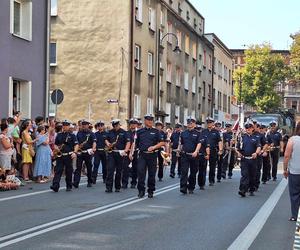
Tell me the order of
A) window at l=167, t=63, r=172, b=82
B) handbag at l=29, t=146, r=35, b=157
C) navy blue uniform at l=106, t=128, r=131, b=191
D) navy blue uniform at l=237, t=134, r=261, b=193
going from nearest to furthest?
navy blue uniform at l=237, t=134, r=261, b=193 → navy blue uniform at l=106, t=128, r=131, b=191 → handbag at l=29, t=146, r=35, b=157 → window at l=167, t=63, r=172, b=82

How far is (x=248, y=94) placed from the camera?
214 feet

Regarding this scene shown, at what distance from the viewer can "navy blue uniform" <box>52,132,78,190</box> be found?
14828 mm

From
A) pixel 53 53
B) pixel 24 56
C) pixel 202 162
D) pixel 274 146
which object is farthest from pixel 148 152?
pixel 53 53

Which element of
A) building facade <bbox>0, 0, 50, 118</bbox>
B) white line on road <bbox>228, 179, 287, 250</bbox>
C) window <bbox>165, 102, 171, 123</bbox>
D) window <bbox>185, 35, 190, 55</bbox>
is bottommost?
white line on road <bbox>228, 179, 287, 250</bbox>

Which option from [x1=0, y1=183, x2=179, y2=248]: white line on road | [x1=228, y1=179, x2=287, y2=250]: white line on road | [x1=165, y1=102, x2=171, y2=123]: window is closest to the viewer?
[x1=228, y1=179, x2=287, y2=250]: white line on road

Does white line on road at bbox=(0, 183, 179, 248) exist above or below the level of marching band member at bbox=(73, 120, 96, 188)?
Result: below

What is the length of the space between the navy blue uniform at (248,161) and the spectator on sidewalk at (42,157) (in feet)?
19.6

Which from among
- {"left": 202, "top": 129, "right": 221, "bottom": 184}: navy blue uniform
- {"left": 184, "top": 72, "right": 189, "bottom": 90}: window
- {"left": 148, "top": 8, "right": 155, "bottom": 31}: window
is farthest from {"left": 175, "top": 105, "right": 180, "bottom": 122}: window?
{"left": 202, "top": 129, "right": 221, "bottom": 184}: navy blue uniform

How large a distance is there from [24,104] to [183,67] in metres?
23.2

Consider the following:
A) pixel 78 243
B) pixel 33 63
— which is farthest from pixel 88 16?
pixel 78 243

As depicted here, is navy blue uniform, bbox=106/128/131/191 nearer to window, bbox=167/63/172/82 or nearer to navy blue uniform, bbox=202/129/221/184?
navy blue uniform, bbox=202/129/221/184

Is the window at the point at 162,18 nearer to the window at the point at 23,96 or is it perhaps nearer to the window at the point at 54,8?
the window at the point at 54,8

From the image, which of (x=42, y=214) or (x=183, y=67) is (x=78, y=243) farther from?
(x=183, y=67)

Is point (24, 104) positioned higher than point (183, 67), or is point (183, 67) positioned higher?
point (183, 67)
